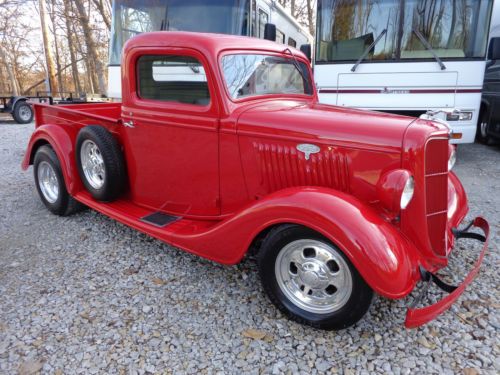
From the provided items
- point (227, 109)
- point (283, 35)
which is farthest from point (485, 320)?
point (283, 35)

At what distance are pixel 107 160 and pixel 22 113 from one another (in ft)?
35.3

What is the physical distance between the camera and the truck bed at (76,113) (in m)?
3.65

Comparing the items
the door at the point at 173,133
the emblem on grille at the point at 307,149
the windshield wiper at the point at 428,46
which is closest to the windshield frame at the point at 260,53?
the door at the point at 173,133

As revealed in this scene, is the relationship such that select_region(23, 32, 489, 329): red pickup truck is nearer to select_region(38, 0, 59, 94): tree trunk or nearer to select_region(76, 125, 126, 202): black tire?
select_region(76, 125, 126, 202): black tire

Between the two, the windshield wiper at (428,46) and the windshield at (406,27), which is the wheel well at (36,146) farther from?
the windshield wiper at (428,46)

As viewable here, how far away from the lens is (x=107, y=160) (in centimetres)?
330

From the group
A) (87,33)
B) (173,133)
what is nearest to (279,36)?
(173,133)

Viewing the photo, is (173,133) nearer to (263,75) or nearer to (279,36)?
(263,75)

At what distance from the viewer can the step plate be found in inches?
120

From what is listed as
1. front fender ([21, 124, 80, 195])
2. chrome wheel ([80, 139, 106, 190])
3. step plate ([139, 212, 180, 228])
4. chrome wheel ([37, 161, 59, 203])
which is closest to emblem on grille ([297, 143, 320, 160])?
step plate ([139, 212, 180, 228])

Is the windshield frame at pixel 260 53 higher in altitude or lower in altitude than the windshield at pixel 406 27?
lower

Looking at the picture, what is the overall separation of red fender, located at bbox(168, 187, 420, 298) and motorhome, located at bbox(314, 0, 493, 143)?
4254mm

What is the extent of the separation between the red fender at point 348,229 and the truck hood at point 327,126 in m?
0.37

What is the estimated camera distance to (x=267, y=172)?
2.67 m
